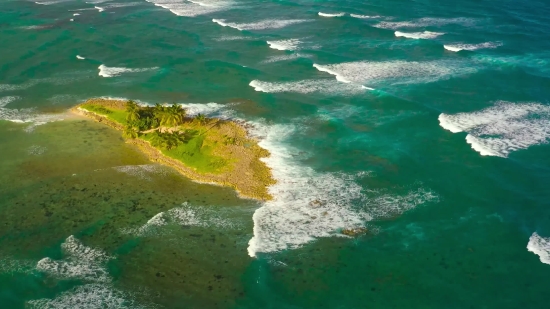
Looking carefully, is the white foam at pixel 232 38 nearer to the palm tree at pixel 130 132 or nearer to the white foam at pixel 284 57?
the white foam at pixel 284 57

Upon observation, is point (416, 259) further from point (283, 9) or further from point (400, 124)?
point (283, 9)

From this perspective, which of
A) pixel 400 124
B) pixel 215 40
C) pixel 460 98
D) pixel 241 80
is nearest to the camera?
pixel 400 124

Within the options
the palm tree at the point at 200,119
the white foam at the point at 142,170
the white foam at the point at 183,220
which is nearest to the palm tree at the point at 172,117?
the palm tree at the point at 200,119

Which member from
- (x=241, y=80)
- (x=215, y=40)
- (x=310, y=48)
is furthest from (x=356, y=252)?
(x=215, y=40)

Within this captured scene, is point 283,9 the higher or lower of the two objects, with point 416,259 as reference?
higher

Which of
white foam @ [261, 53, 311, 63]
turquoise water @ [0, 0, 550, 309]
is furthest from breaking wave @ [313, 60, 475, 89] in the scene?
white foam @ [261, 53, 311, 63]

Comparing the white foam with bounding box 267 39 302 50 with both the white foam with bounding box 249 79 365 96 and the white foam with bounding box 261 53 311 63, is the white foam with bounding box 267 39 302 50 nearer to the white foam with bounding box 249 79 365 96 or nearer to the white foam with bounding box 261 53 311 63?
the white foam with bounding box 261 53 311 63

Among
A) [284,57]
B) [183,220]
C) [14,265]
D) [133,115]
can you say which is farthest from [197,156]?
[284,57]
